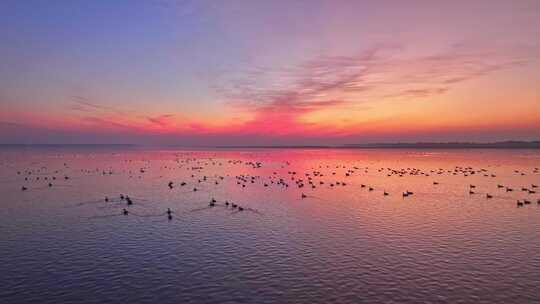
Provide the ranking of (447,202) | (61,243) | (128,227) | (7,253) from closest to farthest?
(7,253) → (61,243) → (128,227) → (447,202)

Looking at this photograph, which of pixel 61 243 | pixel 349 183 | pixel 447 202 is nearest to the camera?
pixel 61 243

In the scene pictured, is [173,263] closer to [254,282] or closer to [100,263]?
[100,263]

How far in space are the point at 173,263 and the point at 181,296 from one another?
568 cm

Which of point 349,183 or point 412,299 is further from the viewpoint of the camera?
point 349,183

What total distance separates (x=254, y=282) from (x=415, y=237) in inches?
662

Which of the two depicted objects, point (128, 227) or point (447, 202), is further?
→ point (447, 202)

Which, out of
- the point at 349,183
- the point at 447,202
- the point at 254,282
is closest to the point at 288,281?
the point at 254,282

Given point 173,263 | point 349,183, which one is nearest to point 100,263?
point 173,263

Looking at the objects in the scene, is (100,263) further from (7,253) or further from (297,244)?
(297,244)

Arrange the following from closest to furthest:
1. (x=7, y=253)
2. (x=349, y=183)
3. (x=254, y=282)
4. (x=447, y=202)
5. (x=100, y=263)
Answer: (x=254, y=282) → (x=100, y=263) → (x=7, y=253) → (x=447, y=202) → (x=349, y=183)

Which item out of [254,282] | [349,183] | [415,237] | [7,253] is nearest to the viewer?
[254,282]

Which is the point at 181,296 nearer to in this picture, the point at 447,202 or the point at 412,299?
the point at 412,299

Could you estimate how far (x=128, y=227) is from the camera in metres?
37.9

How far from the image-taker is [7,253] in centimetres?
2945
